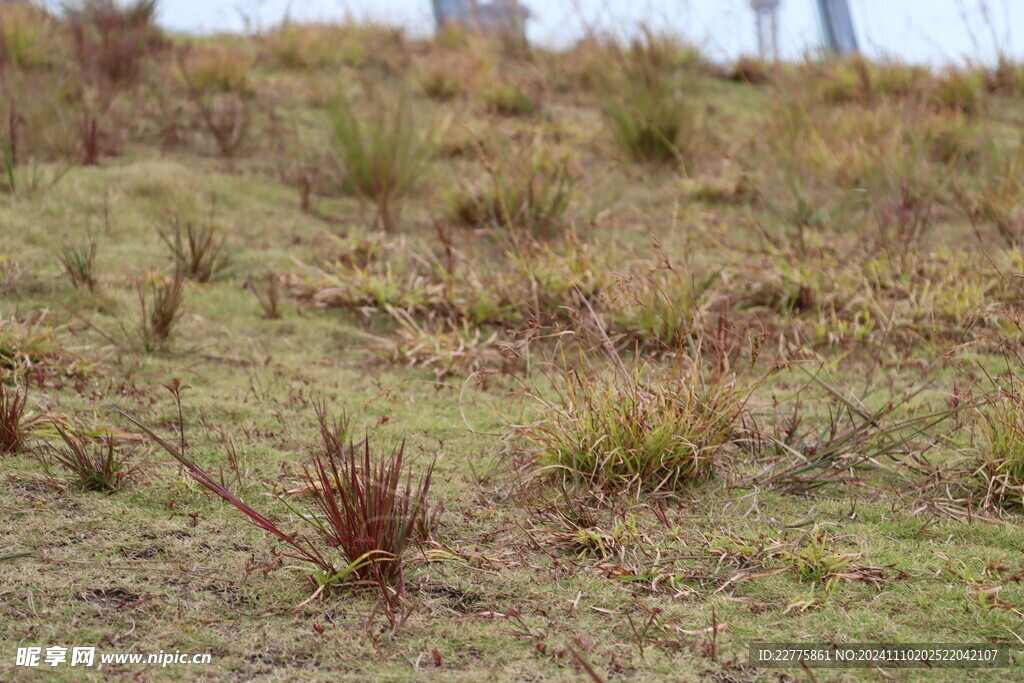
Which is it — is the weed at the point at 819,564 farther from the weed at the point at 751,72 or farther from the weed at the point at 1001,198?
the weed at the point at 751,72

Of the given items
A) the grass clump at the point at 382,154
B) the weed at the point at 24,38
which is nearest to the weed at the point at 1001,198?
the grass clump at the point at 382,154

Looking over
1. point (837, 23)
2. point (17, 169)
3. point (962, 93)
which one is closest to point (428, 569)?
point (17, 169)

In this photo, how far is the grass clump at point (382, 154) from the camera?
5898 millimetres

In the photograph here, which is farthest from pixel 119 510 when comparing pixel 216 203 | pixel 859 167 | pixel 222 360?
pixel 859 167

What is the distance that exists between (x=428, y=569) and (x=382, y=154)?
381 centimetres

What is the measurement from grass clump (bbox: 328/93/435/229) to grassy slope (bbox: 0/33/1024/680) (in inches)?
83.7

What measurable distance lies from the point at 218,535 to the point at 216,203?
11.8ft

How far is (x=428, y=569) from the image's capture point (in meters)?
2.51

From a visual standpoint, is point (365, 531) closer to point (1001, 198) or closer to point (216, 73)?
point (1001, 198)

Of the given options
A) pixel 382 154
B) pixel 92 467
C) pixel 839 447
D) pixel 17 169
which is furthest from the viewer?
pixel 382 154

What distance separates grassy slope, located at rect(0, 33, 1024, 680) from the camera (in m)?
2.16

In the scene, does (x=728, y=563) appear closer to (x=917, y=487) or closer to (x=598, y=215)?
(x=917, y=487)

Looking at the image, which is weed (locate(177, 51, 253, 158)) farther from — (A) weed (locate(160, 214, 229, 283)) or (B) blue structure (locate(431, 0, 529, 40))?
(B) blue structure (locate(431, 0, 529, 40))

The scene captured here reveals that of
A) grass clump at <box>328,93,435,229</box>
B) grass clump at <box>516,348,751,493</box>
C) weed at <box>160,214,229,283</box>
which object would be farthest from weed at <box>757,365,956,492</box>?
grass clump at <box>328,93,435,229</box>
